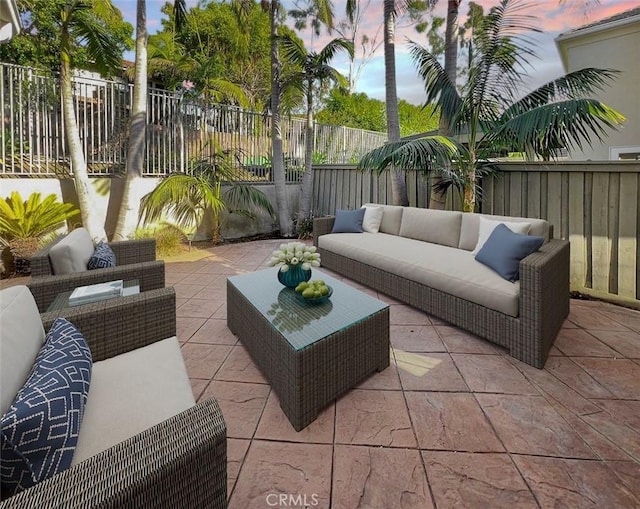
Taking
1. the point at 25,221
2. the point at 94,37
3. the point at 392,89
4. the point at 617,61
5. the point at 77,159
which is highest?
the point at 617,61

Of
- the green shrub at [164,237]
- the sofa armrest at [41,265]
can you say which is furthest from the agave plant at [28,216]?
the sofa armrest at [41,265]

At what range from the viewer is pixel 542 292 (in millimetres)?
2340

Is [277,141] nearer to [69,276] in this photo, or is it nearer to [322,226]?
[322,226]

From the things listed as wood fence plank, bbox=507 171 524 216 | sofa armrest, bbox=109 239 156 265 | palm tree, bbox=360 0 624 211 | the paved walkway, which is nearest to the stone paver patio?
the paved walkway

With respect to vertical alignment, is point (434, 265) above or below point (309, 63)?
below

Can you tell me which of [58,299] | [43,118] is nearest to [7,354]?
[58,299]

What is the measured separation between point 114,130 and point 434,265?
5.21 metres

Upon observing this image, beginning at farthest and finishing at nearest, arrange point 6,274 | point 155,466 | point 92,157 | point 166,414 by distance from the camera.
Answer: point 92,157
point 6,274
point 166,414
point 155,466

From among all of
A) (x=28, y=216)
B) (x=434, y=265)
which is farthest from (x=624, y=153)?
(x=28, y=216)

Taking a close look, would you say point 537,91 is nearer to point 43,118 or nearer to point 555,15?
point 555,15

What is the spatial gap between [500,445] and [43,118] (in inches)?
245

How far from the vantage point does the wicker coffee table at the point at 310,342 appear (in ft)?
5.96

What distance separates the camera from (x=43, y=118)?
15.5ft

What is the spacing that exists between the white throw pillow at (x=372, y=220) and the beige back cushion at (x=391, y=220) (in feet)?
0.18
